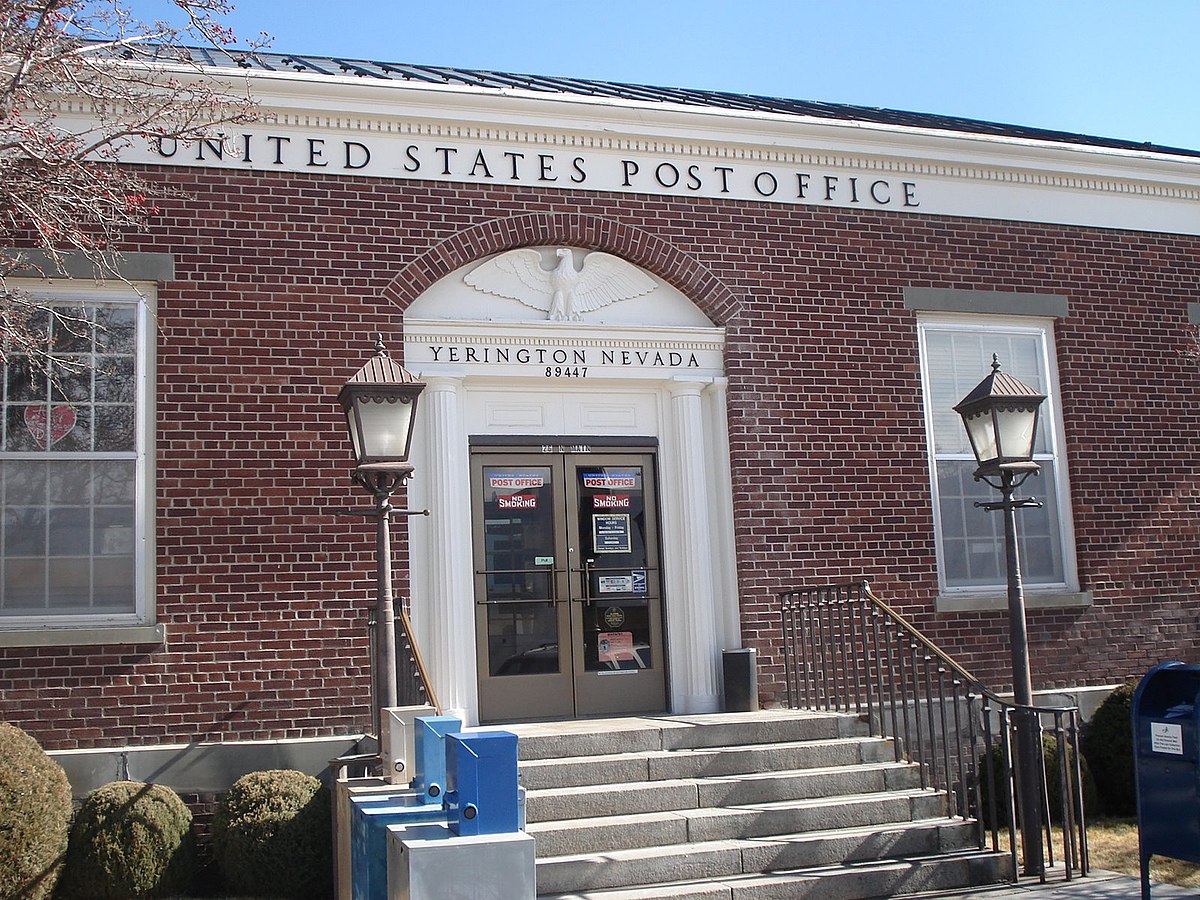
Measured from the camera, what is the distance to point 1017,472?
795 centimetres

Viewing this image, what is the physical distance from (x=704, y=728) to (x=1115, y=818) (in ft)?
11.8

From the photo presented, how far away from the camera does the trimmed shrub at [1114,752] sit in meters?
9.82

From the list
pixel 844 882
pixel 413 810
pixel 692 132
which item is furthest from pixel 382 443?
pixel 692 132

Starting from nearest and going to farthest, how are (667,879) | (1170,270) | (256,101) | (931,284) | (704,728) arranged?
(667,879), (704,728), (256,101), (931,284), (1170,270)

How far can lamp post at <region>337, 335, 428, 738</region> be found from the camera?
6.72m

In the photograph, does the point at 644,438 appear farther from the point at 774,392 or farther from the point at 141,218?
the point at 141,218

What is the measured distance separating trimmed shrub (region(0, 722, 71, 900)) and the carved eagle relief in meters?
4.54

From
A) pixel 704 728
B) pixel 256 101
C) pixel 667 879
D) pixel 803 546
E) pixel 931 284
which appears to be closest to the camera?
pixel 667 879

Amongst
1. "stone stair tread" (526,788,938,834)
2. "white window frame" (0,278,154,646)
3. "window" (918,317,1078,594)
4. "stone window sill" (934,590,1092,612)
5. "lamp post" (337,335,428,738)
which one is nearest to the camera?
"lamp post" (337,335,428,738)

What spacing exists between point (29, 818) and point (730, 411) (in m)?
5.77

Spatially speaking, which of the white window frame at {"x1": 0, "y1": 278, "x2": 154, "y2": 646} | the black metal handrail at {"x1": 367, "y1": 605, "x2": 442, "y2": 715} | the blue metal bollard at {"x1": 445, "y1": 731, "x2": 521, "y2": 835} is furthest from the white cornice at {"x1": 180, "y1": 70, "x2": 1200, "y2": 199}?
the blue metal bollard at {"x1": 445, "y1": 731, "x2": 521, "y2": 835}

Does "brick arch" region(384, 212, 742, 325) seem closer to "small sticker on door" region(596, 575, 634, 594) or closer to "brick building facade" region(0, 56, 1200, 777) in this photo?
"brick building facade" region(0, 56, 1200, 777)

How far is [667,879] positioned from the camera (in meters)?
7.21

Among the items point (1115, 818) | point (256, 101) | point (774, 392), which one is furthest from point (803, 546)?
point (256, 101)
